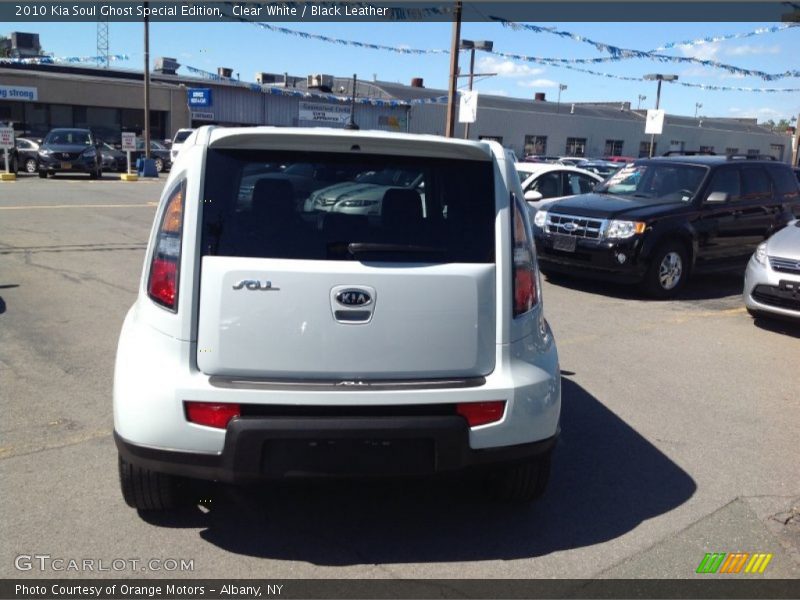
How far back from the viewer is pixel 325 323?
2.93 m

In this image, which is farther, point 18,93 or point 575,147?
point 575,147

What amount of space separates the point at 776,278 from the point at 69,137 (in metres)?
24.0

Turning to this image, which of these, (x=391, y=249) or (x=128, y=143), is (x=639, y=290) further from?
(x=128, y=143)

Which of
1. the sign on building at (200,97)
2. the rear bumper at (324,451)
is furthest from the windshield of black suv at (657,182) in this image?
the sign on building at (200,97)

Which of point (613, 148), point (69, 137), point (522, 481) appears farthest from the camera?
point (613, 148)

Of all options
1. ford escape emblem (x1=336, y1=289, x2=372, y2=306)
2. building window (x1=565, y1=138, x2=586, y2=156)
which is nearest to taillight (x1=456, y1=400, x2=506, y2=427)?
ford escape emblem (x1=336, y1=289, x2=372, y2=306)

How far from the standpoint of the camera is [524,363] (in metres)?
3.17

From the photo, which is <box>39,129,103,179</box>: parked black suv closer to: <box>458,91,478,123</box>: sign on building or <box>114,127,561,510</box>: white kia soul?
<box>458,91,478,123</box>: sign on building

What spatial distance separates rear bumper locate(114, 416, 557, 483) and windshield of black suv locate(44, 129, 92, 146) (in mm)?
25127

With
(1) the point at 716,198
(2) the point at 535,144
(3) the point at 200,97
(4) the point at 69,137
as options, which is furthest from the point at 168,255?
(2) the point at 535,144

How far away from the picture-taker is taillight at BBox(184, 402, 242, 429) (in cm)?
290

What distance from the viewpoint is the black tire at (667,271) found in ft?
30.4

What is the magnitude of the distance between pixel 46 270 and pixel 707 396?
24.6ft

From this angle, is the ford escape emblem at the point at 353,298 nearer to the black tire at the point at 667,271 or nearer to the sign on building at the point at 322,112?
the black tire at the point at 667,271
